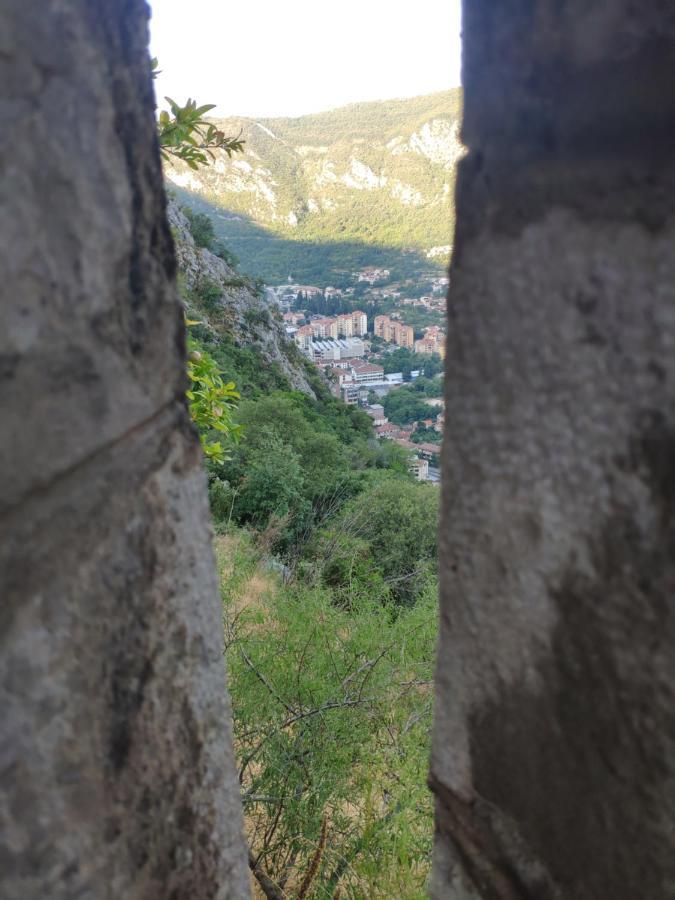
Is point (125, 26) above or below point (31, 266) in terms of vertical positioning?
above

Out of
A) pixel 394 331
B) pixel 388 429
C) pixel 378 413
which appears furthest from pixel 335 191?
pixel 388 429

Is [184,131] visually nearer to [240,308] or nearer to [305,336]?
[240,308]

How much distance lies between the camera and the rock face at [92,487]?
1.42 ft

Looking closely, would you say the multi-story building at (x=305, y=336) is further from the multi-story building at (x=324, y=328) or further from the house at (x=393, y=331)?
the house at (x=393, y=331)

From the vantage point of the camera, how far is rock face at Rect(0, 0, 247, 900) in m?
0.43

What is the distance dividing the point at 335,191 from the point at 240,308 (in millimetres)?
32531

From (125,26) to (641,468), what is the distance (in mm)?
496

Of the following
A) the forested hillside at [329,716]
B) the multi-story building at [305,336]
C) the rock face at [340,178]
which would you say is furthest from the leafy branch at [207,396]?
the rock face at [340,178]

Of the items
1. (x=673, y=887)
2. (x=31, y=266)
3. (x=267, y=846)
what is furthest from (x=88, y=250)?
(x=267, y=846)

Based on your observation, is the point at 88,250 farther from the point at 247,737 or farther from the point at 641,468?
the point at 247,737

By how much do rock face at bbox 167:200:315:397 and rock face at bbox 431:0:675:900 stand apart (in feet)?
52.7

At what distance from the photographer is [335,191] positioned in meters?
47.2

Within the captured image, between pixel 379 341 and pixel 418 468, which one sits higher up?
pixel 418 468

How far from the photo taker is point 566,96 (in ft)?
1.40
